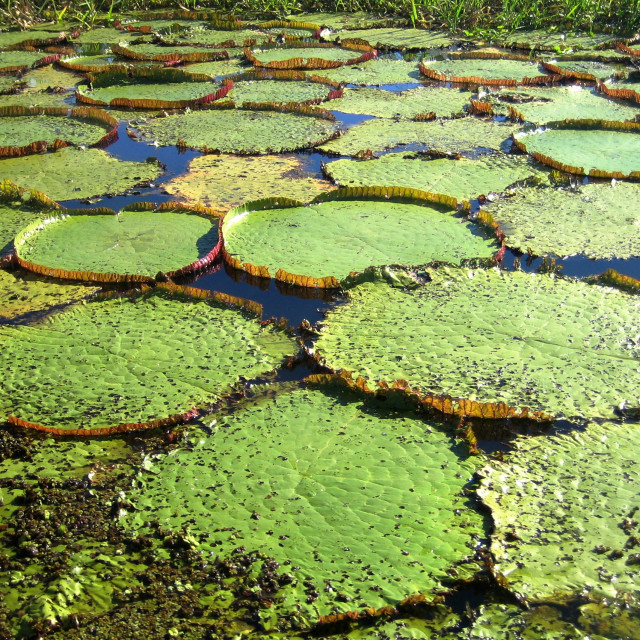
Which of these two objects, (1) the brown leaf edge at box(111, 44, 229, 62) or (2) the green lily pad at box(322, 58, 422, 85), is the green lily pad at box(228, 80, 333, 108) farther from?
(1) the brown leaf edge at box(111, 44, 229, 62)

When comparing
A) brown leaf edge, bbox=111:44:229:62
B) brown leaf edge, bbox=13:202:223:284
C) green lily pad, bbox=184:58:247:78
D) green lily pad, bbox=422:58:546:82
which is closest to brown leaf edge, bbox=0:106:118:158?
brown leaf edge, bbox=13:202:223:284

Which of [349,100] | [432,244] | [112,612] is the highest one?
[349,100]

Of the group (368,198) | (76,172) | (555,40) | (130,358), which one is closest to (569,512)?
(130,358)

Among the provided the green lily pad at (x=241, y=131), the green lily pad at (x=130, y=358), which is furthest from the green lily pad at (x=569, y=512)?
the green lily pad at (x=241, y=131)

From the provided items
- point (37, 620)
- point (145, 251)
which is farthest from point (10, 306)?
point (37, 620)

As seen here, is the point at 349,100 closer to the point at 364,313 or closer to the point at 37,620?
the point at 364,313

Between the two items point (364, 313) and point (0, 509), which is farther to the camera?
point (364, 313)
